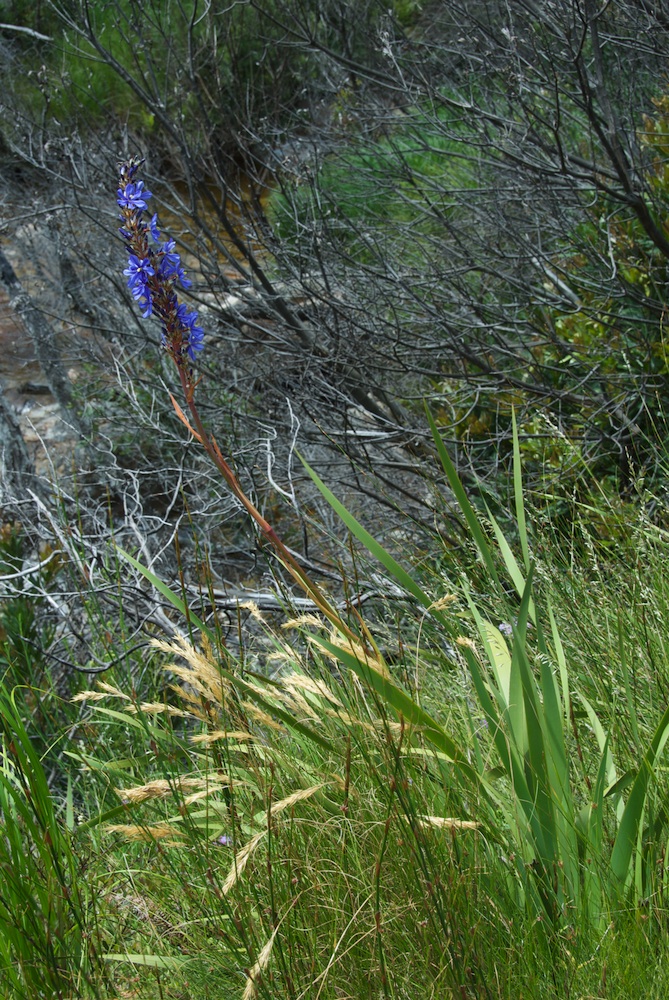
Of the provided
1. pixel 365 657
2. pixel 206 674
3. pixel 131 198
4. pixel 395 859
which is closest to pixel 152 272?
pixel 131 198

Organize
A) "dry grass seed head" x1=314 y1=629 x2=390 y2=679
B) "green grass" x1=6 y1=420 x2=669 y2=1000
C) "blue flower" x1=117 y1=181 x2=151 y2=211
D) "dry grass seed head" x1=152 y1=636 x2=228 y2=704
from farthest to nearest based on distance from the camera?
"blue flower" x1=117 y1=181 x2=151 y2=211
"dry grass seed head" x1=152 y1=636 x2=228 y2=704
"dry grass seed head" x1=314 y1=629 x2=390 y2=679
"green grass" x1=6 y1=420 x2=669 y2=1000

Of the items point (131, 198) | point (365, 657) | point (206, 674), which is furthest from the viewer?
point (131, 198)

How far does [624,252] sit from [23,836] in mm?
3706

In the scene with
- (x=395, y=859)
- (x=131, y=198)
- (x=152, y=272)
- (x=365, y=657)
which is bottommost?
(x=395, y=859)

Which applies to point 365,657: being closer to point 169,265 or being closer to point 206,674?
point 206,674

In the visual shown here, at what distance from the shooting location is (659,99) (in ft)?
16.5

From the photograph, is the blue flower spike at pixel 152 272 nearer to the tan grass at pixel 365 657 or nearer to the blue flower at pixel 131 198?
the blue flower at pixel 131 198

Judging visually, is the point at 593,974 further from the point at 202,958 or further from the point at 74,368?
the point at 74,368

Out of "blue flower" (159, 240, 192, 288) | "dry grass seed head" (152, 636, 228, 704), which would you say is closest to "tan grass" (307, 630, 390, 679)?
"dry grass seed head" (152, 636, 228, 704)

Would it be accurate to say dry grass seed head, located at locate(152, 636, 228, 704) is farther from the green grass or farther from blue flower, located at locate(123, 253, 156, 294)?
blue flower, located at locate(123, 253, 156, 294)

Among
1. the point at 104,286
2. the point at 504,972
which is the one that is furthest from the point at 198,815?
the point at 104,286

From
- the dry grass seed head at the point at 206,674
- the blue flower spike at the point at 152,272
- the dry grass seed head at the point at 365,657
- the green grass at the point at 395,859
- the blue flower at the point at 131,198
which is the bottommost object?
the green grass at the point at 395,859

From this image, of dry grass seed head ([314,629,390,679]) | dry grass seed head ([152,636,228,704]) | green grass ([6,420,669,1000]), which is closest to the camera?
green grass ([6,420,669,1000])

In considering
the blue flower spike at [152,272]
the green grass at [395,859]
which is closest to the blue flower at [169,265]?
the blue flower spike at [152,272]
